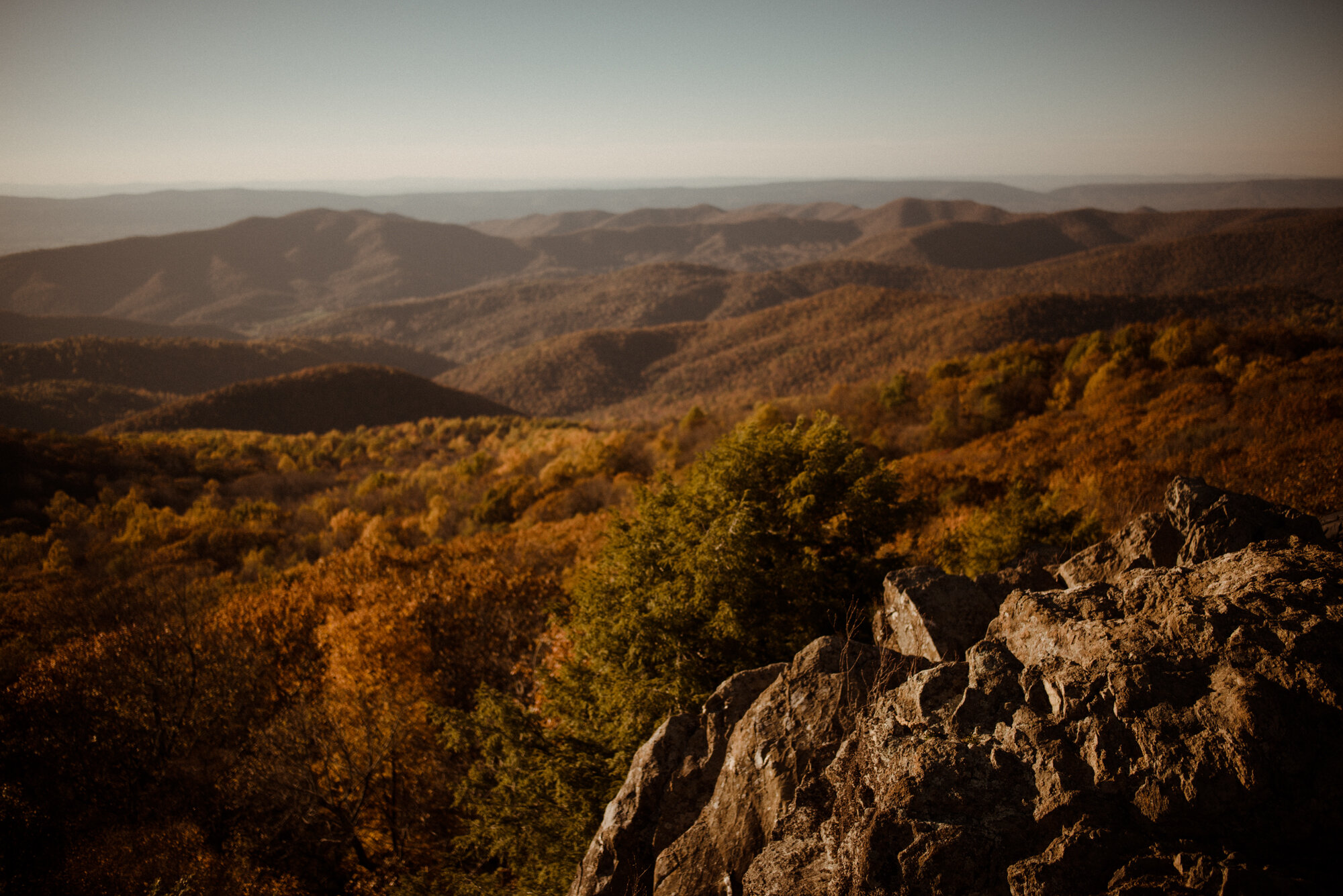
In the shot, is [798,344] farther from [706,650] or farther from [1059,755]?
[1059,755]

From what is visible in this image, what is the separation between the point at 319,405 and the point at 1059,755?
11060cm

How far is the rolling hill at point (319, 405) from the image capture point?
3430 inches

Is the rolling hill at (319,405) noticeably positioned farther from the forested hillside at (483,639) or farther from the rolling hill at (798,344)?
the forested hillside at (483,639)

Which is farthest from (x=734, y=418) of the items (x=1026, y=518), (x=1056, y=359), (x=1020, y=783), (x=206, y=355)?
(x=206, y=355)

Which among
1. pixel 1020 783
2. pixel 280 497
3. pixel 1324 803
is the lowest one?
pixel 280 497

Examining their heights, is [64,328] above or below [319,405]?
above

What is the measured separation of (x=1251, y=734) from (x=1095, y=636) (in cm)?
116

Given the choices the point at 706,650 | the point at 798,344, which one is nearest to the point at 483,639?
the point at 706,650

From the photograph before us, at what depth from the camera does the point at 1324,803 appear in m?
3.70

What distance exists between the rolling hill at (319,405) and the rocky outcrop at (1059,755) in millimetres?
94051

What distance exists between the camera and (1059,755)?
4430mm

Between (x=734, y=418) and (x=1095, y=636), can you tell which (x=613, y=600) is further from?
(x=734, y=418)

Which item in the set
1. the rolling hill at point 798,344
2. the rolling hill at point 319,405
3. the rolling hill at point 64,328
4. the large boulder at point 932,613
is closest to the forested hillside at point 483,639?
the large boulder at point 932,613

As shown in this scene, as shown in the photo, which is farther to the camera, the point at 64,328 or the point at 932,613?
the point at 64,328
